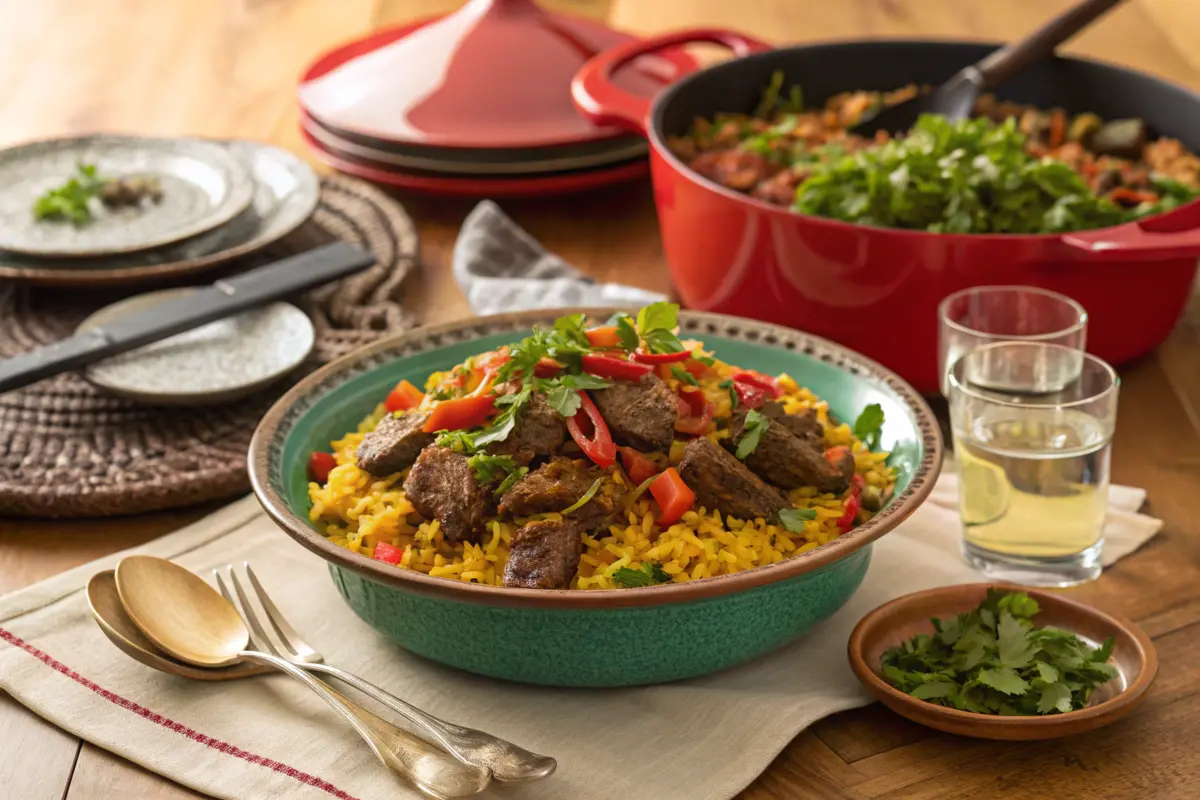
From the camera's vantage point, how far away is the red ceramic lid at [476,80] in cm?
346

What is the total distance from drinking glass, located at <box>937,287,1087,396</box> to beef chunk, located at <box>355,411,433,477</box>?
3.04ft

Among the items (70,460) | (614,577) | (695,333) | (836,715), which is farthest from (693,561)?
(70,460)

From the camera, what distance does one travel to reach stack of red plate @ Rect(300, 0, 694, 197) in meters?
3.44

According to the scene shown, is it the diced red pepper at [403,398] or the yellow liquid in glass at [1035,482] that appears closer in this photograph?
the yellow liquid in glass at [1035,482]

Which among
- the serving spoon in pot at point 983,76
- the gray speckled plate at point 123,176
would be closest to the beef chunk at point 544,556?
the gray speckled plate at point 123,176

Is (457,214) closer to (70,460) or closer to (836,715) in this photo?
(70,460)

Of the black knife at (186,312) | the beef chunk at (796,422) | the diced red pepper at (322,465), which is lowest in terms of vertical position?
the black knife at (186,312)

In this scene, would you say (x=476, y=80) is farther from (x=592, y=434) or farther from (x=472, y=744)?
(x=472, y=744)

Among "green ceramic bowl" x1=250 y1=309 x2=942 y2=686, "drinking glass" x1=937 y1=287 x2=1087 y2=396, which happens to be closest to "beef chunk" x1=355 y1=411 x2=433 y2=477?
"green ceramic bowl" x1=250 y1=309 x2=942 y2=686

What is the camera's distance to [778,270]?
260cm

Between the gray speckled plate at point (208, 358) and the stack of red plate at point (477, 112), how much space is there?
76 cm

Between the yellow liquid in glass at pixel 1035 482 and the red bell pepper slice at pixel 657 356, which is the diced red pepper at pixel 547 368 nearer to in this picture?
the red bell pepper slice at pixel 657 356

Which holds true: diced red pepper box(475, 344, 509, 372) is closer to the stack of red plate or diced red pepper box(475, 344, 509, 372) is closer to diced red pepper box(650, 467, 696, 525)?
diced red pepper box(650, 467, 696, 525)

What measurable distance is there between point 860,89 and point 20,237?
190 cm
